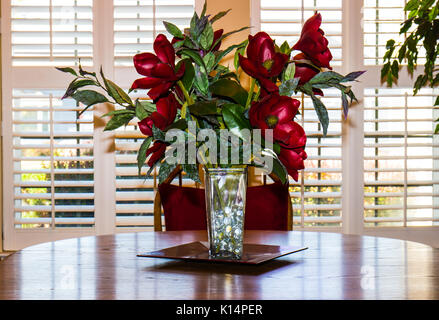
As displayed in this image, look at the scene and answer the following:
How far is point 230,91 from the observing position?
1.14 m

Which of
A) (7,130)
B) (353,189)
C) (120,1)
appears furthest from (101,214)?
(353,189)

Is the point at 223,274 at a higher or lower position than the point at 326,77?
lower

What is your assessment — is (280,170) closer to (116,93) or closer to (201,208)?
(116,93)

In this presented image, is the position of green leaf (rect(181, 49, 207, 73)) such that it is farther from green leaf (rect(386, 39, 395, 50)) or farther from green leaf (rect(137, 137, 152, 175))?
green leaf (rect(386, 39, 395, 50))

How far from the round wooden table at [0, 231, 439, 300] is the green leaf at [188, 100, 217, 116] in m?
0.33

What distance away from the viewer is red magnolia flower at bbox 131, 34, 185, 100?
1.12m

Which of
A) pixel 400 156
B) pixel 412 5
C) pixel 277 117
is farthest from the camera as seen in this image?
pixel 400 156

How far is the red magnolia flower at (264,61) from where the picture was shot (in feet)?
3.60

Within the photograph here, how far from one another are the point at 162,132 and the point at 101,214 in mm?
1931

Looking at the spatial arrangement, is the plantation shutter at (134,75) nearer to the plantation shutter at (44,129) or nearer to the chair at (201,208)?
the plantation shutter at (44,129)

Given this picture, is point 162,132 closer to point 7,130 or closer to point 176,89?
point 176,89

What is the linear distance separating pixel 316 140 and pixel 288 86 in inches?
76.0

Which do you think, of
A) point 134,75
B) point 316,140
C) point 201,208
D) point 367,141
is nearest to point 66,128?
point 134,75
